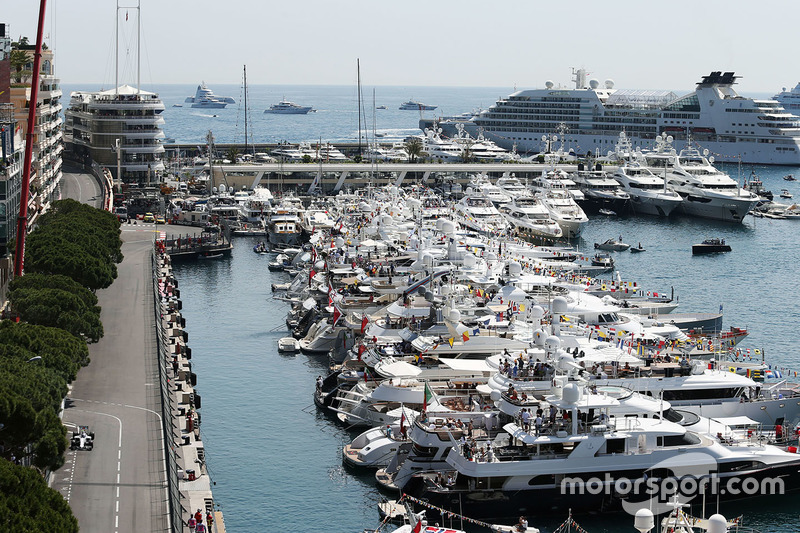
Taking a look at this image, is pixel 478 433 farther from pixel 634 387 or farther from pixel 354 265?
pixel 354 265

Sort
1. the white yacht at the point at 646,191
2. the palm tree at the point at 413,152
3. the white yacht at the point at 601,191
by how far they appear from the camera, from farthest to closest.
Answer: the palm tree at the point at 413,152 < the white yacht at the point at 601,191 < the white yacht at the point at 646,191

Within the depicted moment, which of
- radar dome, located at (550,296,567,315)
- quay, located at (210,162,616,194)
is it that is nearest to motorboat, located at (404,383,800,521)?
radar dome, located at (550,296,567,315)

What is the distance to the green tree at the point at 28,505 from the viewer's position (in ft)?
89.2

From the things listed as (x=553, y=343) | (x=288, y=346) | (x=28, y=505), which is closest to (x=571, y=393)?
(x=553, y=343)

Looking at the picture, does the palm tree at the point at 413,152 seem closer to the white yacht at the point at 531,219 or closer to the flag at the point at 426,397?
the white yacht at the point at 531,219

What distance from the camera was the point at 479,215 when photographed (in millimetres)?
105438

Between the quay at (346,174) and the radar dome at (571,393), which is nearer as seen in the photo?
the radar dome at (571,393)

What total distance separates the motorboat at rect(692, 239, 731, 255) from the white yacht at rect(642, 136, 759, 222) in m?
21.1

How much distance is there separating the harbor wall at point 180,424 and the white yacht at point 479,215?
34646 millimetres

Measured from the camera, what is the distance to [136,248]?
88.6 m

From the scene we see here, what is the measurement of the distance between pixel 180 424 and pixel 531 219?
64507 millimetres

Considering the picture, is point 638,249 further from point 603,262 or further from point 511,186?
point 511,186

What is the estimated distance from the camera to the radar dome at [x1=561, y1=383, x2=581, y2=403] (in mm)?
39719

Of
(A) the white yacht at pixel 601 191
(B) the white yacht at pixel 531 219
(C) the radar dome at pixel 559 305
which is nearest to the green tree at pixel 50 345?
(C) the radar dome at pixel 559 305
